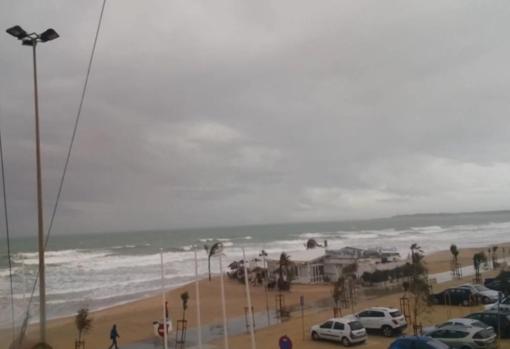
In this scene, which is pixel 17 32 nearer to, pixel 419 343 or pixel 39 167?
pixel 39 167

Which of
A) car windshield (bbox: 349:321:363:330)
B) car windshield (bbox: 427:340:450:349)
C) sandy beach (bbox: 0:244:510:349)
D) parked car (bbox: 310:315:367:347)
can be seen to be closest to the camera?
car windshield (bbox: 427:340:450:349)

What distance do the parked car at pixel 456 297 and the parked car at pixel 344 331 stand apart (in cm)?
793

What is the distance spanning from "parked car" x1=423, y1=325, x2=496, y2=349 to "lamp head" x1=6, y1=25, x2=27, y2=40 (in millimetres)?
14696

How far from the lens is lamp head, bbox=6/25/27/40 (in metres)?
9.69

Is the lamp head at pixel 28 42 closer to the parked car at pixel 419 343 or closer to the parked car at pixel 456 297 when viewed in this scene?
the parked car at pixel 419 343

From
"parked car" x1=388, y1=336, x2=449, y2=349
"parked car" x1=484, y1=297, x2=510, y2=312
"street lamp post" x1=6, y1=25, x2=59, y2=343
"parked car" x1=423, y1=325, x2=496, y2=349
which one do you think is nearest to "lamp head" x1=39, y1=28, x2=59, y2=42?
"street lamp post" x1=6, y1=25, x2=59, y2=343

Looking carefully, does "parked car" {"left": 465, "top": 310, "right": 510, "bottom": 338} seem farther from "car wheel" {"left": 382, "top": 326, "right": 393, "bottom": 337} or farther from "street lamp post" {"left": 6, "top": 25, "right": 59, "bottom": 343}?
"street lamp post" {"left": 6, "top": 25, "right": 59, "bottom": 343}

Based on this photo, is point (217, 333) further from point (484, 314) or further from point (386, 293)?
point (386, 293)

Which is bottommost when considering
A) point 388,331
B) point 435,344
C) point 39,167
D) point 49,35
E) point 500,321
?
point 388,331

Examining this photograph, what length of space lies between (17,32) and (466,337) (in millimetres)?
15225

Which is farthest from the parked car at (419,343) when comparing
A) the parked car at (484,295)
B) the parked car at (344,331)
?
the parked car at (484,295)

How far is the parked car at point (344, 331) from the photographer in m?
18.6

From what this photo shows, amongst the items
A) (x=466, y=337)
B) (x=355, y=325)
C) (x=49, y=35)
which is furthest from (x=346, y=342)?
(x=49, y=35)

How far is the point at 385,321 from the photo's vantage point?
2014cm
